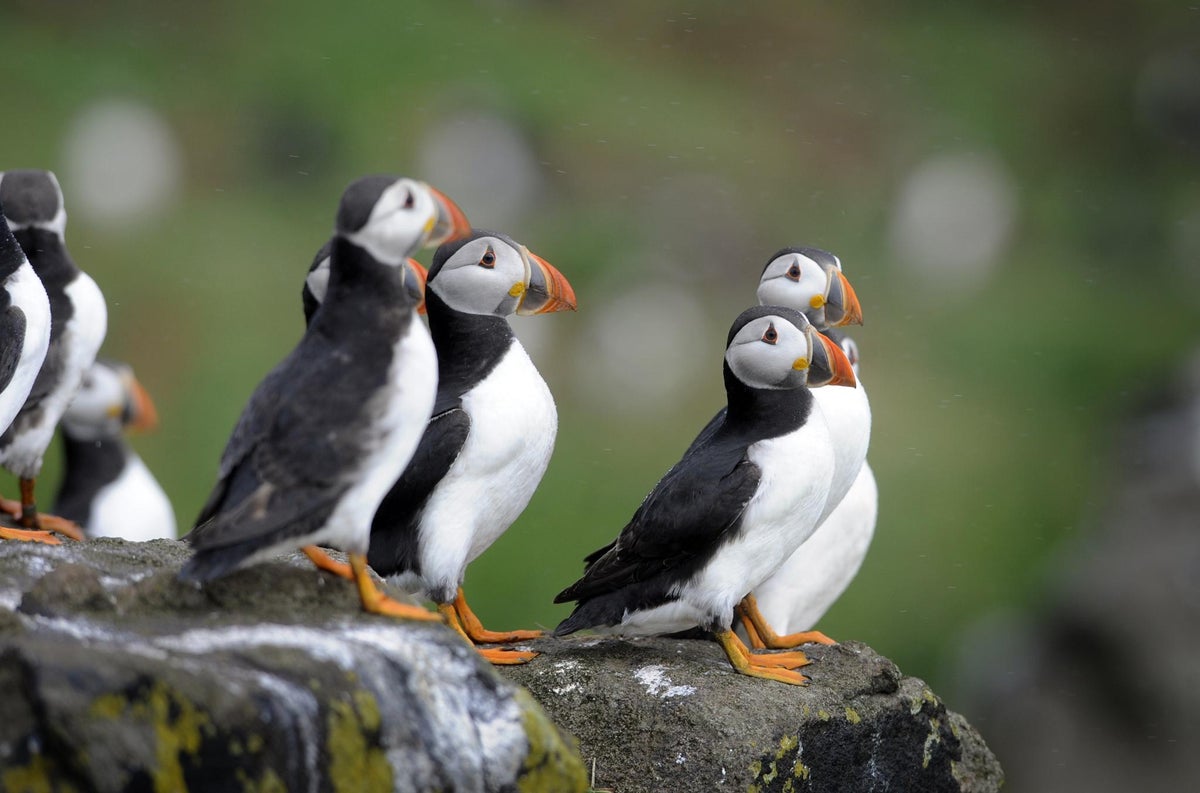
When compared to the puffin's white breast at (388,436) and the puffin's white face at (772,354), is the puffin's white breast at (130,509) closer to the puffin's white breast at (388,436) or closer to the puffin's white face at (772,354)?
the puffin's white face at (772,354)

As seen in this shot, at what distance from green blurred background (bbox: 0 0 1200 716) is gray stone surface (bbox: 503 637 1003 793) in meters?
6.51

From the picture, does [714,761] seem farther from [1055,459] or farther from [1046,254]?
[1046,254]

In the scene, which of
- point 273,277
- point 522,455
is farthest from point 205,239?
point 522,455

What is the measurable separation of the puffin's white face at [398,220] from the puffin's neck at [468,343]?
1242 mm

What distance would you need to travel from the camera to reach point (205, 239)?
15523mm

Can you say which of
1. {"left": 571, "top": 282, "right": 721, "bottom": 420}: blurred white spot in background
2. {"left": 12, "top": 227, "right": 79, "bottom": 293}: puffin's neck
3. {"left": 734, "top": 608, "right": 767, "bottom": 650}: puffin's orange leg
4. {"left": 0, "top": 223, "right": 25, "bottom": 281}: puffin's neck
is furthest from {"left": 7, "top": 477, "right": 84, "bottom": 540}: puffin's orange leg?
{"left": 571, "top": 282, "right": 721, "bottom": 420}: blurred white spot in background

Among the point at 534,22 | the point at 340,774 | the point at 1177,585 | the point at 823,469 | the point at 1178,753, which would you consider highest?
the point at 534,22

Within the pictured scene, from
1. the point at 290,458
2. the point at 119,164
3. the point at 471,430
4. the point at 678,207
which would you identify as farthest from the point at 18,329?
the point at 678,207

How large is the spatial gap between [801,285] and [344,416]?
2367 mm

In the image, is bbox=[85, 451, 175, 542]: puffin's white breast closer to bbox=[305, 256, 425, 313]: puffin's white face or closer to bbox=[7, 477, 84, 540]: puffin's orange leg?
bbox=[7, 477, 84, 540]: puffin's orange leg

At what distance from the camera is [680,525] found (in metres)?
4.46

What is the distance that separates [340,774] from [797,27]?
22375 millimetres

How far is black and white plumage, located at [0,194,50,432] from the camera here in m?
4.54

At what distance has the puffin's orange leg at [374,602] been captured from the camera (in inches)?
135
